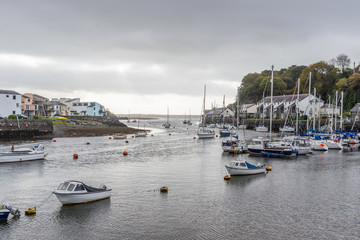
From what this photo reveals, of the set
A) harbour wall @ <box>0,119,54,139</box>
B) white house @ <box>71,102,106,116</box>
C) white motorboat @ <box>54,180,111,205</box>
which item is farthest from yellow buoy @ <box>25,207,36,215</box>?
white house @ <box>71,102,106,116</box>

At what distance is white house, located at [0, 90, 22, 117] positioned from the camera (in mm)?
96312

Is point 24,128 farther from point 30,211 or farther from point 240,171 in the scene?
point 240,171

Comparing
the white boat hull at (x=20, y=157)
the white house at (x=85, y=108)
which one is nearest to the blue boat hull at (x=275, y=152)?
the white boat hull at (x=20, y=157)

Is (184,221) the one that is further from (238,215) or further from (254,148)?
(254,148)

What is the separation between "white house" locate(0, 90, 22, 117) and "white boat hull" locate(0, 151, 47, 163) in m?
57.8

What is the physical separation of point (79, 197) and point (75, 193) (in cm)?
66

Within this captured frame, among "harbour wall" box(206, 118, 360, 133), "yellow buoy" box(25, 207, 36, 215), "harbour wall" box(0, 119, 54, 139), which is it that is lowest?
"yellow buoy" box(25, 207, 36, 215)

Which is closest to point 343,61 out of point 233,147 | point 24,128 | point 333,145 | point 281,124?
point 281,124

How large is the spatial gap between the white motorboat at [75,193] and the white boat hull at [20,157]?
24198 mm

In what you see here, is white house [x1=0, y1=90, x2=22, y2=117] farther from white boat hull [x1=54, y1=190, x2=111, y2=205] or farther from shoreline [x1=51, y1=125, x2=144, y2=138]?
white boat hull [x1=54, y1=190, x2=111, y2=205]

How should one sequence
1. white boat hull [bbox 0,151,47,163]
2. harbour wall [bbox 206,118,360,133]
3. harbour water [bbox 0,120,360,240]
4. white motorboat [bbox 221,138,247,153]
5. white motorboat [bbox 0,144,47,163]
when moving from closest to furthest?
harbour water [bbox 0,120,360,240] < white boat hull [bbox 0,151,47,163] < white motorboat [bbox 0,144,47,163] < white motorboat [bbox 221,138,247,153] < harbour wall [bbox 206,118,360,133]

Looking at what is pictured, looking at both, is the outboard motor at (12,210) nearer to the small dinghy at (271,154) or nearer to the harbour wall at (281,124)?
the small dinghy at (271,154)

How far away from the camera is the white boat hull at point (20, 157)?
45138 millimetres

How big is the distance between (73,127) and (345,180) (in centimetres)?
8533
